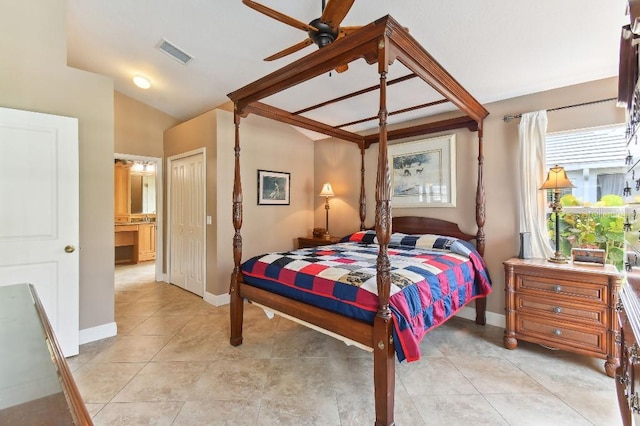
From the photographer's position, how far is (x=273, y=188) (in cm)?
446

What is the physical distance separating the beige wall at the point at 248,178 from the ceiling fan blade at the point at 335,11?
248cm

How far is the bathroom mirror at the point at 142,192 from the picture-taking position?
6.91 m

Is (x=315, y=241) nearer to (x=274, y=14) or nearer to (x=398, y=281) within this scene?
(x=398, y=281)

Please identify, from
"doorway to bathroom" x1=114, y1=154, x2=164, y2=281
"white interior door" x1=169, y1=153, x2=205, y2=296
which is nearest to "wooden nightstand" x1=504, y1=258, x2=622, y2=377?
"white interior door" x1=169, y1=153, x2=205, y2=296

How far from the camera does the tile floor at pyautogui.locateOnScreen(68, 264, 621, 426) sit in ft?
5.93

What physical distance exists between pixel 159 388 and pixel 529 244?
3.37m

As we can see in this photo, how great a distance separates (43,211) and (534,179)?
442 centimetres

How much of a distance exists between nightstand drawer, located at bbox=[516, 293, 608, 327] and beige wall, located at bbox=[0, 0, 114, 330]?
393 cm

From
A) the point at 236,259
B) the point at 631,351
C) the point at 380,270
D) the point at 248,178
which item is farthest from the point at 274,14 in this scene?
the point at 248,178

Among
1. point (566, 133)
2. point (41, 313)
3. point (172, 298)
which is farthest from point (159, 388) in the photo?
point (566, 133)

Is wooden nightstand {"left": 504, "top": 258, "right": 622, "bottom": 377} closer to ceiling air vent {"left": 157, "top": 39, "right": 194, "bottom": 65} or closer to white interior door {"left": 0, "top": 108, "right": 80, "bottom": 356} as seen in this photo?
white interior door {"left": 0, "top": 108, "right": 80, "bottom": 356}

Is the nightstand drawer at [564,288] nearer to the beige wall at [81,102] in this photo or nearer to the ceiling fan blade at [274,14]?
the ceiling fan blade at [274,14]

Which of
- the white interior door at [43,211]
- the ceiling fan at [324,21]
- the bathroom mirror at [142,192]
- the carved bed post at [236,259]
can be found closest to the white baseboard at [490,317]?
the carved bed post at [236,259]

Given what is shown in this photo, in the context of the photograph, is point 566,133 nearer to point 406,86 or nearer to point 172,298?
point 406,86
